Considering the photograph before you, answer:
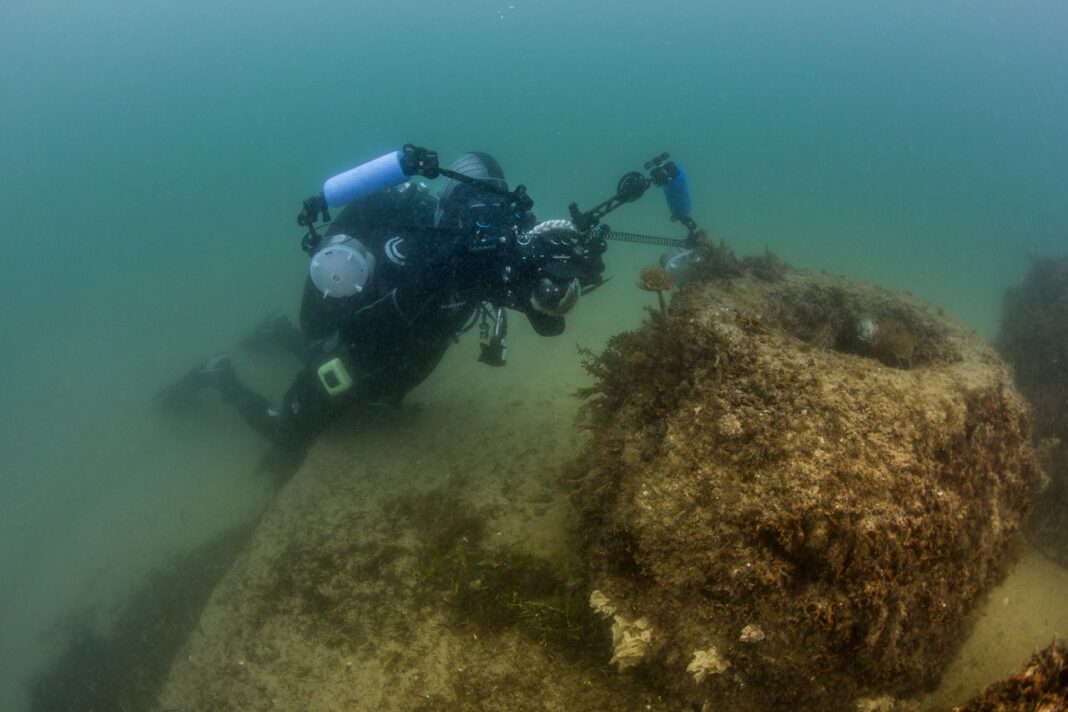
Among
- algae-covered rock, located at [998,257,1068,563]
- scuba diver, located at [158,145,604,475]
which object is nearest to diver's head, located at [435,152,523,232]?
scuba diver, located at [158,145,604,475]

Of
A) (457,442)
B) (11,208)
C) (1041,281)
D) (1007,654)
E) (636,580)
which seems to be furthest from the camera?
(11,208)

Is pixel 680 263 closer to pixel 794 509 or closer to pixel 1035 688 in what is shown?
pixel 794 509

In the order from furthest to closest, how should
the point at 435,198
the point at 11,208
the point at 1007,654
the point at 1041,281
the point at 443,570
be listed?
the point at 11,208 → the point at 1041,281 → the point at 435,198 → the point at 443,570 → the point at 1007,654

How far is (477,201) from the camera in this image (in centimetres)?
545

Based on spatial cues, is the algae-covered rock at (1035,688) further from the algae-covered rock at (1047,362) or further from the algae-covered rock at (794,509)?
the algae-covered rock at (1047,362)

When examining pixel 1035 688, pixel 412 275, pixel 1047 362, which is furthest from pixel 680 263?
pixel 1047 362

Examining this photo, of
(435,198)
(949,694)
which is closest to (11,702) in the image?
(435,198)

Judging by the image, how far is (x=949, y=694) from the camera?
291 centimetres

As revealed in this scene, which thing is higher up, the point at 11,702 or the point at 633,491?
the point at 633,491

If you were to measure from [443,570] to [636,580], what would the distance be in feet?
5.77

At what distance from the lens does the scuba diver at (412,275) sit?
186 inches

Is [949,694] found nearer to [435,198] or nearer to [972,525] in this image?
[972,525]

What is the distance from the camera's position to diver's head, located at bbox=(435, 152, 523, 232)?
514 centimetres

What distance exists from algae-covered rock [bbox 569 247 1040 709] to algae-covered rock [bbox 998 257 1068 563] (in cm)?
110
